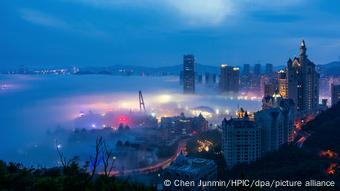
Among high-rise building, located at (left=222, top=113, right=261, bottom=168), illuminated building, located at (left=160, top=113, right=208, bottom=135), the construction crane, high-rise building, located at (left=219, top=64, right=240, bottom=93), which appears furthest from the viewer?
high-rise building, located at (left=219, top=64, right=240, bottom=93)

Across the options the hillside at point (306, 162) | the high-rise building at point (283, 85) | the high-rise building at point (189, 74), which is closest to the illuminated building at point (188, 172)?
the hillside at point (306, 162)

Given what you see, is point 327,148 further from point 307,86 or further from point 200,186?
point 307,86

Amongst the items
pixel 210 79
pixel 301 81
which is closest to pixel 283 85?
pixel 301 81

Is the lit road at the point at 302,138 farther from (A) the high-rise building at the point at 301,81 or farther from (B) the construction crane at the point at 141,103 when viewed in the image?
(B) the construction crane at the point at 141,103

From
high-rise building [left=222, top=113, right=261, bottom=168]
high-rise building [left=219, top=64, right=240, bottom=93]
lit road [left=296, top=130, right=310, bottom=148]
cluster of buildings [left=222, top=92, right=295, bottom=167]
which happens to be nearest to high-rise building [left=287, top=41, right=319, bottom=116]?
lit road [left=296, top=130, right=310, bottom=148]

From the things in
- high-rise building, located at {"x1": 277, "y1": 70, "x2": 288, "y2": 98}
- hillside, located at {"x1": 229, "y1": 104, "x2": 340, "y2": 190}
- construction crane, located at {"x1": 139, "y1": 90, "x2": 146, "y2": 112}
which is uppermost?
high-rise building, located at {"x1": 277, "y1": 70, "x2": 288, "y2": 98}

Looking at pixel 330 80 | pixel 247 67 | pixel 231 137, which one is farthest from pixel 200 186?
pixel 247 67

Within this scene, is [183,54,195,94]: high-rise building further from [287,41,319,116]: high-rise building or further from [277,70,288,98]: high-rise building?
[287,41,319,116]: high-rise building
